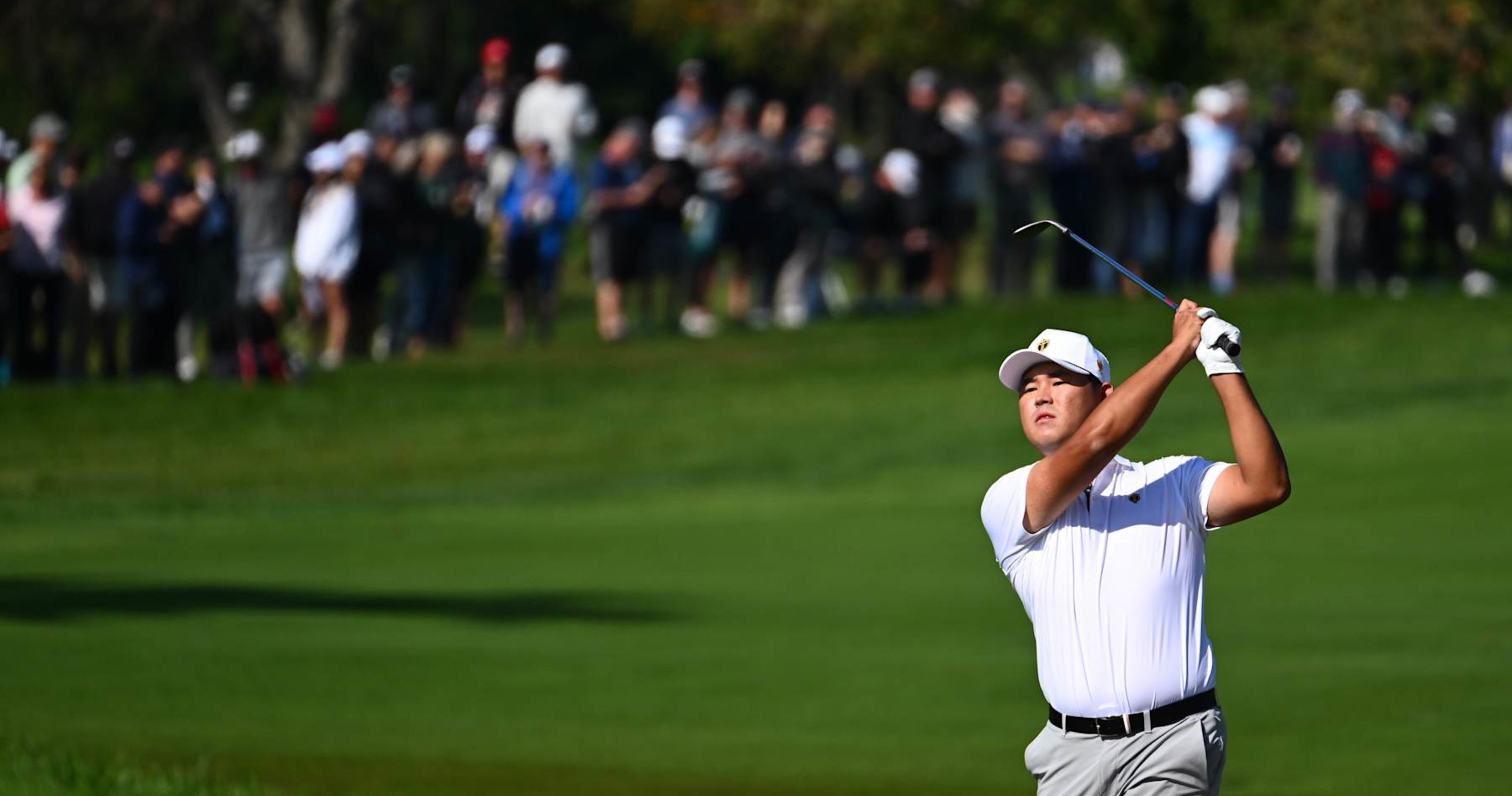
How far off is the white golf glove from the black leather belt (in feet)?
2.32

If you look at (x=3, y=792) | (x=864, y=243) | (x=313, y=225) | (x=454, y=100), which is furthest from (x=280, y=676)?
(x=454, y=100)

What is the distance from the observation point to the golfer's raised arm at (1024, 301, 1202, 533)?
5.66 m

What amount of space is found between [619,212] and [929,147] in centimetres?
378

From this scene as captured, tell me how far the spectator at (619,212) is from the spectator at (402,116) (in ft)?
6.21

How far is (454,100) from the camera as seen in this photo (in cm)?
5000

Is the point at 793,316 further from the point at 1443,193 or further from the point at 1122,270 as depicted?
the point at 1122,270

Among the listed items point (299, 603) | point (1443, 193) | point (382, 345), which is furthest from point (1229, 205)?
point (299, 603)

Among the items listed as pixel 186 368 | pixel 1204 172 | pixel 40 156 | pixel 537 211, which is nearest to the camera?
pixel 40 156

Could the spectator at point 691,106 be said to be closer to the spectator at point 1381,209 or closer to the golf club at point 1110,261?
the spectator at point 1381,209

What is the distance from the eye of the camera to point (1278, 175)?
1188 inches

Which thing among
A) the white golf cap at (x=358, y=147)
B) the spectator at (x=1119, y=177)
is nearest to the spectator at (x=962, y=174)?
the spectator at (x=1119, y=177)

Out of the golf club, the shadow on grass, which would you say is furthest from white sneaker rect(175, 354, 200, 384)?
the golf club

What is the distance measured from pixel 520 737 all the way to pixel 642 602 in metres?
3.94

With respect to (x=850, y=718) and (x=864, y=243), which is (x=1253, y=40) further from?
(x=850, y=718)
